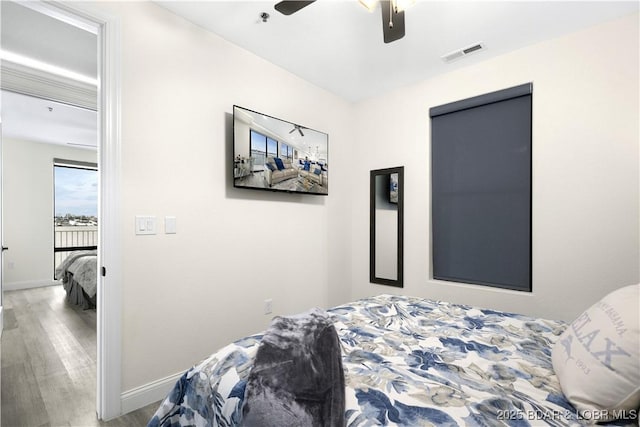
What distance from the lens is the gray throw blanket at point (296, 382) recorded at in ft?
2.86

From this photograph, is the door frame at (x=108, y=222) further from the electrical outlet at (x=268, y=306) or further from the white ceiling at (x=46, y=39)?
the electrical outlet at (x=268, y=306)

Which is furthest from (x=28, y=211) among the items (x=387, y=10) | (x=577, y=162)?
(x=577, y=162)

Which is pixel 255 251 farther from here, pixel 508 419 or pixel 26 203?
pixel 26 203

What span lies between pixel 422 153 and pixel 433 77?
2.40 feet

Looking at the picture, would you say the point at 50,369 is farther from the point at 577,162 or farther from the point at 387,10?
the point at 577,162

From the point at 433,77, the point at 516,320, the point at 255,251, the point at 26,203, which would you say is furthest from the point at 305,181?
the point at 26,203

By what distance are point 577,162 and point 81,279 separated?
17.9 ft

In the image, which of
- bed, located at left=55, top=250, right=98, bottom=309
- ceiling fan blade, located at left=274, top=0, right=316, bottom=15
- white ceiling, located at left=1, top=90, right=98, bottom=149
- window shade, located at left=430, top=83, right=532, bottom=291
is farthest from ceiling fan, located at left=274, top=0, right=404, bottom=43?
bed, located at left=55, top=250, right=98, bottom=309

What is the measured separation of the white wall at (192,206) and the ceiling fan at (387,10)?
3.11 feet

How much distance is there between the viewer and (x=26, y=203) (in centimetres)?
538

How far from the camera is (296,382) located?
3.10ft

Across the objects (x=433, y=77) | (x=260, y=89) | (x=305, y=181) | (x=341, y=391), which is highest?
(x=433, y=77)

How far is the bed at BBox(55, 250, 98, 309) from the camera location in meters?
3.99

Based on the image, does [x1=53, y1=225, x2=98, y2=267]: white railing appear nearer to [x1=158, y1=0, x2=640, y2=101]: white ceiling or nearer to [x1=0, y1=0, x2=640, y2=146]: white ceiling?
[x1=0, y1=0, x2=640, y2=146]: white ceiling
